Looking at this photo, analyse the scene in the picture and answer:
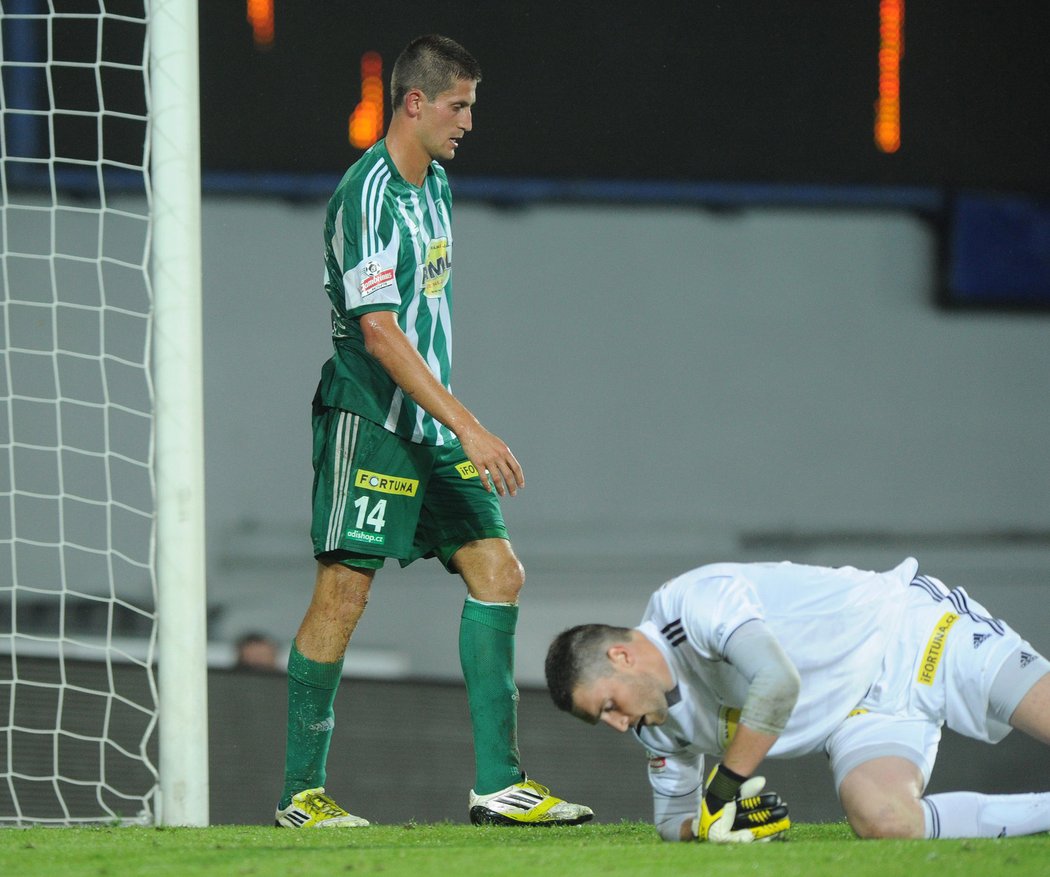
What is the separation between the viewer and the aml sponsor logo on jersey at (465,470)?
256 centimetres

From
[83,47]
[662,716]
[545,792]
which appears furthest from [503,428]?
[662,716]

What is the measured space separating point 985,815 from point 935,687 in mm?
195

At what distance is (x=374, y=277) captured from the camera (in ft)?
7.95

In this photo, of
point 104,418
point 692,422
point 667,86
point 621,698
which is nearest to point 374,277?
point 621,698

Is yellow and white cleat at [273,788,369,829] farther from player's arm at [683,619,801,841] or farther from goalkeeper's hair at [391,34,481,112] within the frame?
goalkeeper's hair at [391,34,481,112]

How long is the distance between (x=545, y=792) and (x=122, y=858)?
81cm

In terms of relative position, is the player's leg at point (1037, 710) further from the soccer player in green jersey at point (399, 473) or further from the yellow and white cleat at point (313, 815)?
the yellow and white cleat at point (313, 815)

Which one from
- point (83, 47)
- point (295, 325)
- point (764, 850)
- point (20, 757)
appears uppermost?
point (83, 47)

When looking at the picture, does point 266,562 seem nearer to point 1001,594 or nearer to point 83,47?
point 83,47

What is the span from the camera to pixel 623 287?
598cm

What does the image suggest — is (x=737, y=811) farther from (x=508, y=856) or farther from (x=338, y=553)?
(x=338, y=553)

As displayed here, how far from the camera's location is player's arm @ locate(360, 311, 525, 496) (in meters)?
2.27

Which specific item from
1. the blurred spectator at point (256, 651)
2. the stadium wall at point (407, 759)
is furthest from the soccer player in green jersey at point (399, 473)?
the blurred spectator at point (256, 651)

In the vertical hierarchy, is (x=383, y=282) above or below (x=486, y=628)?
above
